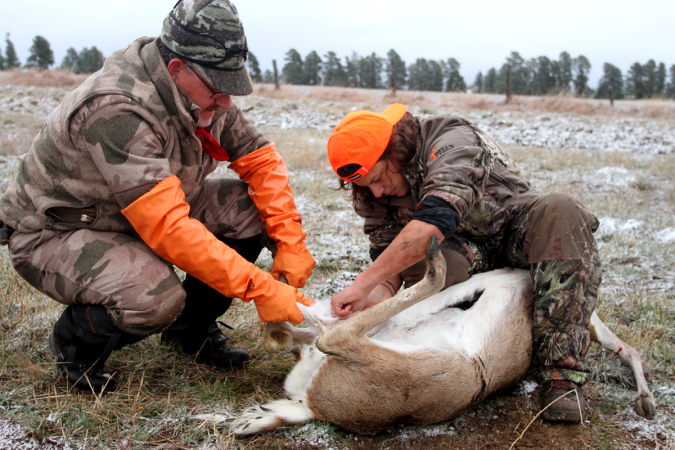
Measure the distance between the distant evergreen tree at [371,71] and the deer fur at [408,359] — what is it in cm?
4135

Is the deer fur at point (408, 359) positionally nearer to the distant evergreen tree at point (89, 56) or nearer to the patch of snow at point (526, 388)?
the patch of snow at point (526, 388)

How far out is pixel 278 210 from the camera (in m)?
3.16

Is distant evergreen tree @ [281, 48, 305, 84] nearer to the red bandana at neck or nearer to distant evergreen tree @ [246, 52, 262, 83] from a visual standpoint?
distant evergreen tree @ [246, 52, 262, 83]

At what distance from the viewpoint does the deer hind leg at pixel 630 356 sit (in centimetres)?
268

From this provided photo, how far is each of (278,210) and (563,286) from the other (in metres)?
1.76

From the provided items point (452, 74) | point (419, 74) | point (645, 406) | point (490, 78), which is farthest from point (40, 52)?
point (645, 406)

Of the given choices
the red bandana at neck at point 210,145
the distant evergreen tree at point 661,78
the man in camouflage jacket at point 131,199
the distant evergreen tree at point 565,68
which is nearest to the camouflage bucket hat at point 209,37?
the man in camouflage jacket at point 131,199

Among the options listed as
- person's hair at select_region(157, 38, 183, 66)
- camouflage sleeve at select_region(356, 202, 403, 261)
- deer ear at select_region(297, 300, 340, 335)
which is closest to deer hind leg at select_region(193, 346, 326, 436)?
deer ear at select_region(297, 300, 340, 335)

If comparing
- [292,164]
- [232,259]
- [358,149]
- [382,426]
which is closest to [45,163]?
[232,259]

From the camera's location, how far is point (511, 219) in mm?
3062

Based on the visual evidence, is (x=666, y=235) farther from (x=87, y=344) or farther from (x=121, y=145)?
(x=87, y=344)

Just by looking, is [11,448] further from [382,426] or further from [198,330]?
[382,426]

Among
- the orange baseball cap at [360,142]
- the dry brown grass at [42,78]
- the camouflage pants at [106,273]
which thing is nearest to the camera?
the camouflage pants at [106,273]

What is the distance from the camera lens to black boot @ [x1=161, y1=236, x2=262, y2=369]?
9.98 feet
